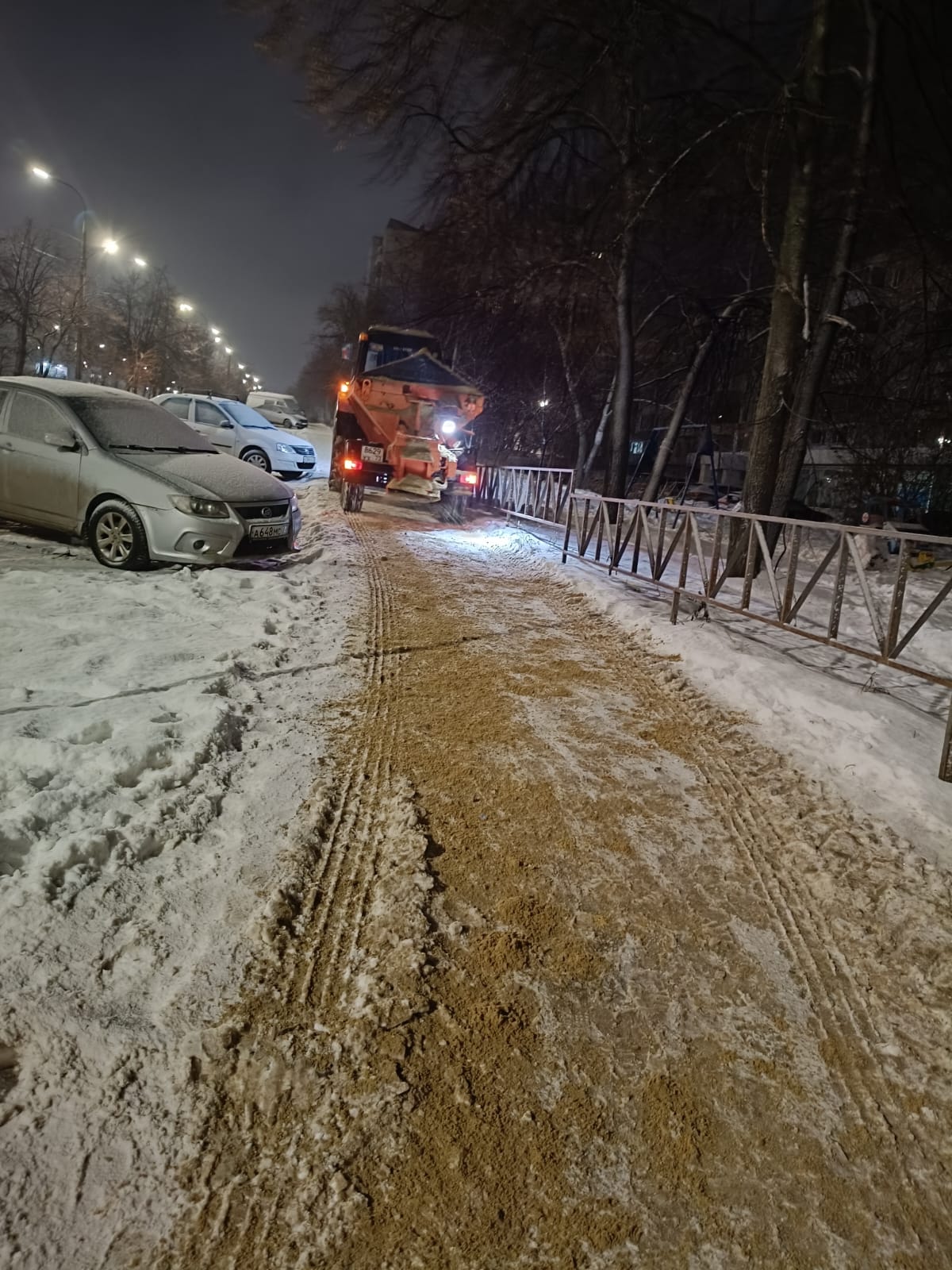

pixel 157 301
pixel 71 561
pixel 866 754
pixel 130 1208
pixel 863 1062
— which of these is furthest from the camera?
pixel 157 301

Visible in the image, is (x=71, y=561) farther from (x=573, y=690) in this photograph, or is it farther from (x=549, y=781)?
(x=549, y=781)

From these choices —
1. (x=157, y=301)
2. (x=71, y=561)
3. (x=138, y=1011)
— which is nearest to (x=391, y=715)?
(x=138, y=1011)

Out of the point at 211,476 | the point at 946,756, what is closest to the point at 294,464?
the point at 211,476

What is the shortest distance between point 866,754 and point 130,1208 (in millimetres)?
4402

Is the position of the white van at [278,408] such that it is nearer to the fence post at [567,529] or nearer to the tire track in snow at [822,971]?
the fence post at [567,529]

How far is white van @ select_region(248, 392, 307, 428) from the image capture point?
30188 mm

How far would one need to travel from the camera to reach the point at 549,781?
12.8 feet

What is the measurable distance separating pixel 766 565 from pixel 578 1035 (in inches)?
208

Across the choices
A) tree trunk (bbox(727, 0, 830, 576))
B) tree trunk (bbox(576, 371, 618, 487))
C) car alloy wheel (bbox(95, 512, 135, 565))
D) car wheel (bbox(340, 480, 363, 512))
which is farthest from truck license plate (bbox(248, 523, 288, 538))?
tree trunk (bbox(576, 371, 618, 487))

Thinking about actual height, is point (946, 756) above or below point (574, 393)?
below

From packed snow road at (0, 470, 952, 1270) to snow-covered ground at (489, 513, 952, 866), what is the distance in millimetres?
323

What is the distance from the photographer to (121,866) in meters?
2.75

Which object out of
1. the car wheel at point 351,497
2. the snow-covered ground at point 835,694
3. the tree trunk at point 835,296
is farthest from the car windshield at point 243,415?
the tree trunk at point 835,296

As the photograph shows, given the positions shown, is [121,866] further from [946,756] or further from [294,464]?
[294,464]
